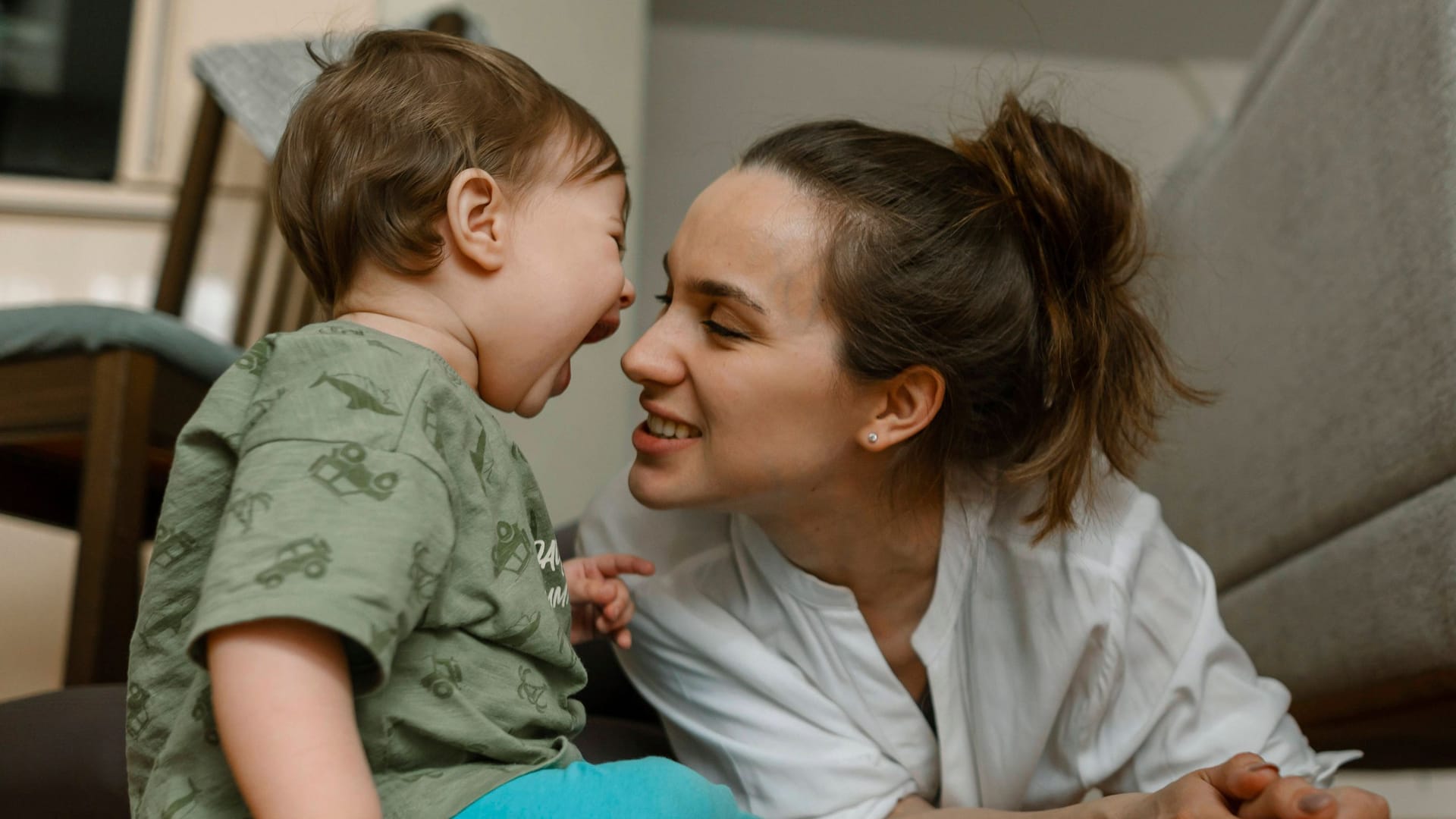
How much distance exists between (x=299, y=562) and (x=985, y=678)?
0.71 m

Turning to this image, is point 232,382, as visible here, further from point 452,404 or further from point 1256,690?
Result: point 1256,690

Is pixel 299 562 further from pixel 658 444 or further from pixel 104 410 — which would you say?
pixel 104 410

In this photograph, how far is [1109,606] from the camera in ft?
3.33

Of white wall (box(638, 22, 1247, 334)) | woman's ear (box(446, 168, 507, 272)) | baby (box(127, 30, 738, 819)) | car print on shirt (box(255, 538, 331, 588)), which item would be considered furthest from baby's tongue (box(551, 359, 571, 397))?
white wall (box(638, 22, 1247, 334))

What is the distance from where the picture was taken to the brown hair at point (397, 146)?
79 cm

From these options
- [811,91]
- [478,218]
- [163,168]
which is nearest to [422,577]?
[478,218]

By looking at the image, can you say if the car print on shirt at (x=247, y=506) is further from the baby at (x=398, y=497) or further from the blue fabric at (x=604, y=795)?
the blue fabric at (x=604, y=795)

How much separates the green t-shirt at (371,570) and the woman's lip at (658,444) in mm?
238

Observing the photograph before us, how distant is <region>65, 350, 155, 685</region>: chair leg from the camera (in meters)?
1.18

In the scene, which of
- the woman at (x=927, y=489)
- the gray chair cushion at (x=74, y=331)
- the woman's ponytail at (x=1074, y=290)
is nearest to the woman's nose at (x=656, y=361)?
the woman at (x=927, y=489)

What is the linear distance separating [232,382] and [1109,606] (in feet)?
2.38

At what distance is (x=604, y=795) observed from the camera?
668mm

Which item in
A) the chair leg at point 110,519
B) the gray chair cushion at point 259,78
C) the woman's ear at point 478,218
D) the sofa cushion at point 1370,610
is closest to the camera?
the woman's ear at point 478,218

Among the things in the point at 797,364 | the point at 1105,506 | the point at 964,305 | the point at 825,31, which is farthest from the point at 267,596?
the point at 825,31
